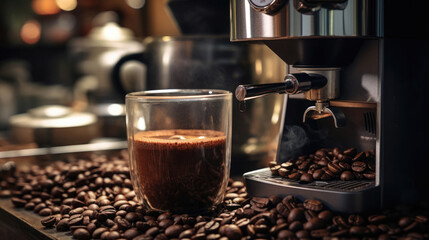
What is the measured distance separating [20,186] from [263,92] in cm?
65

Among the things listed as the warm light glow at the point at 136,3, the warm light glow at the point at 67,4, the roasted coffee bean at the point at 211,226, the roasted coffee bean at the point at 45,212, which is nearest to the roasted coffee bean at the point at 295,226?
the roasted coffee bean at the point at 211,226

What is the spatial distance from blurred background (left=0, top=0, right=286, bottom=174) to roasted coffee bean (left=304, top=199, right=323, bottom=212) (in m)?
0.33

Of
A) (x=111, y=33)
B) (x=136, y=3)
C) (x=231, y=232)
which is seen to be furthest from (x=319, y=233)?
(x=136, y=3)

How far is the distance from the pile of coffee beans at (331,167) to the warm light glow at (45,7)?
3681mm

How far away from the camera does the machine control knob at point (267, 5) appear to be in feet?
2.63

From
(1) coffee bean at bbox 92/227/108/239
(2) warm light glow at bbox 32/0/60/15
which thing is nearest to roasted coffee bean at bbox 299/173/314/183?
(1) coffee bean at bbox 92/227/108/239

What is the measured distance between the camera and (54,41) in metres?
4.17

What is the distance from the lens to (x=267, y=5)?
2.65ft

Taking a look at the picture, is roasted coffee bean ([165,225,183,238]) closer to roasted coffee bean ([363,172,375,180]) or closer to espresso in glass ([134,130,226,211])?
espresso in glass ([134,130,226,211])

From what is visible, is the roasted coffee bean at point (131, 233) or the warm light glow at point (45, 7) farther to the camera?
the warm light glow at point (45, 7)

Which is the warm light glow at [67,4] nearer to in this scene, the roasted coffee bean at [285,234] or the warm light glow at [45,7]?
→ the warm light glow at [45,7]

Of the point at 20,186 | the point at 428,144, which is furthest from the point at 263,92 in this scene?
the point at 20,186

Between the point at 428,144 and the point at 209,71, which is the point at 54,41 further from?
the point at 428,144

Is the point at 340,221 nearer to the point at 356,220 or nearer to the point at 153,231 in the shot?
the point at 356,220
